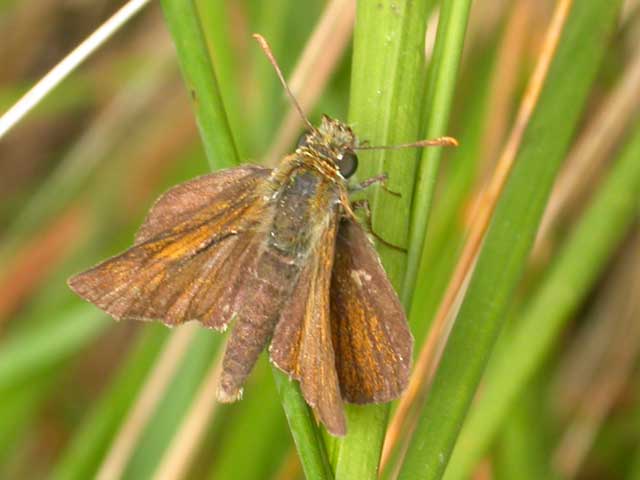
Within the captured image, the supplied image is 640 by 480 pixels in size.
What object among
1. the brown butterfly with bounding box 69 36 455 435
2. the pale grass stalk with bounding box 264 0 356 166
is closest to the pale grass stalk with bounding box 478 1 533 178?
the pale grass stalk with bounding box 264 0 356 166

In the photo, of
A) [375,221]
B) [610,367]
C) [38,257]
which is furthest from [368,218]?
[38,257]

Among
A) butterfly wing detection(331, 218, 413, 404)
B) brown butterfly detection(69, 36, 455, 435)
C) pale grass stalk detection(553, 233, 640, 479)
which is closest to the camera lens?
butterfly wing detection(331, 218, 413, 404)

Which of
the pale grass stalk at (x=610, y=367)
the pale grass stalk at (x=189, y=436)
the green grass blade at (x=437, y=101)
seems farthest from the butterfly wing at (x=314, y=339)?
the pale grass stalk at (x=610, y=367)

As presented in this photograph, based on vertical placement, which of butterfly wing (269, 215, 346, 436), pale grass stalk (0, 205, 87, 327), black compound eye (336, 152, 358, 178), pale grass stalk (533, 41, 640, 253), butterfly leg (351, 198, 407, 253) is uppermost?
black compound eye (336, 152, 358, 178)

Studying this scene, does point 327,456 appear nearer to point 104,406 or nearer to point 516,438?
point 516,438

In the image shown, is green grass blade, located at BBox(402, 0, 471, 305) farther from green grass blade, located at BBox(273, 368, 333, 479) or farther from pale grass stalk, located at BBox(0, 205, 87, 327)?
pale grass stalk, located at BBox(0, 205, 87, 327)

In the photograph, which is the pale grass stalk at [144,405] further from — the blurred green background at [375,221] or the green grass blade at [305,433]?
the green grass blade at [305,433]

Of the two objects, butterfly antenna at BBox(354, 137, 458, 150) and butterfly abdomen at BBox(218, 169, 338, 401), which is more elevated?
butterfly antenna at BBox(354, 137, 458, 150)
